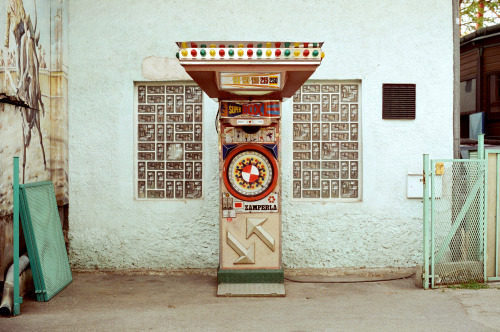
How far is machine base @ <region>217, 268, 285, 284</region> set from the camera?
5848 mm

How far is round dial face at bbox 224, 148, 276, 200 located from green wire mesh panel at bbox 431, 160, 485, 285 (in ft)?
6.66

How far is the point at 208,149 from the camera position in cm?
679

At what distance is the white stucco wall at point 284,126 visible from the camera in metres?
6.68

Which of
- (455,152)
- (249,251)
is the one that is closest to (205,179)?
(249,251)

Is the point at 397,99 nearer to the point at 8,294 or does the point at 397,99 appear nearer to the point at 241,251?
the point at 241,251

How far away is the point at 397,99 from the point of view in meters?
6.68

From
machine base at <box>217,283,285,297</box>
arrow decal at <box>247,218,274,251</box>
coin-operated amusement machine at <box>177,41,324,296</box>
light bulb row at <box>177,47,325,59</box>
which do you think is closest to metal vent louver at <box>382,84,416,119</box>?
coin-operated amusement machine at <box>177,41,324,296</box>

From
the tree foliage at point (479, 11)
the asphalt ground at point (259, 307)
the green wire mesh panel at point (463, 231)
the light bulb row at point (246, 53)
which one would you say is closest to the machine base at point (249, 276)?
the asphalt ground at point (259, 307)

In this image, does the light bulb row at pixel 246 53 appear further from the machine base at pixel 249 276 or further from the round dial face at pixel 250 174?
the machine base at pixel 249 276

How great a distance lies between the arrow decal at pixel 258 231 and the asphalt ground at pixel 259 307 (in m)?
0.70

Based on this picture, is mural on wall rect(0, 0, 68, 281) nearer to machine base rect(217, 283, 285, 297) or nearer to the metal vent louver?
machine base rect(217, 283, 285, 297)

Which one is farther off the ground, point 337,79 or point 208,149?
point 337,79

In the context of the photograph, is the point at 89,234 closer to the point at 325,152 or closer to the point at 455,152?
the point at 325,152

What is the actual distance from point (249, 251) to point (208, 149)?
173cm
